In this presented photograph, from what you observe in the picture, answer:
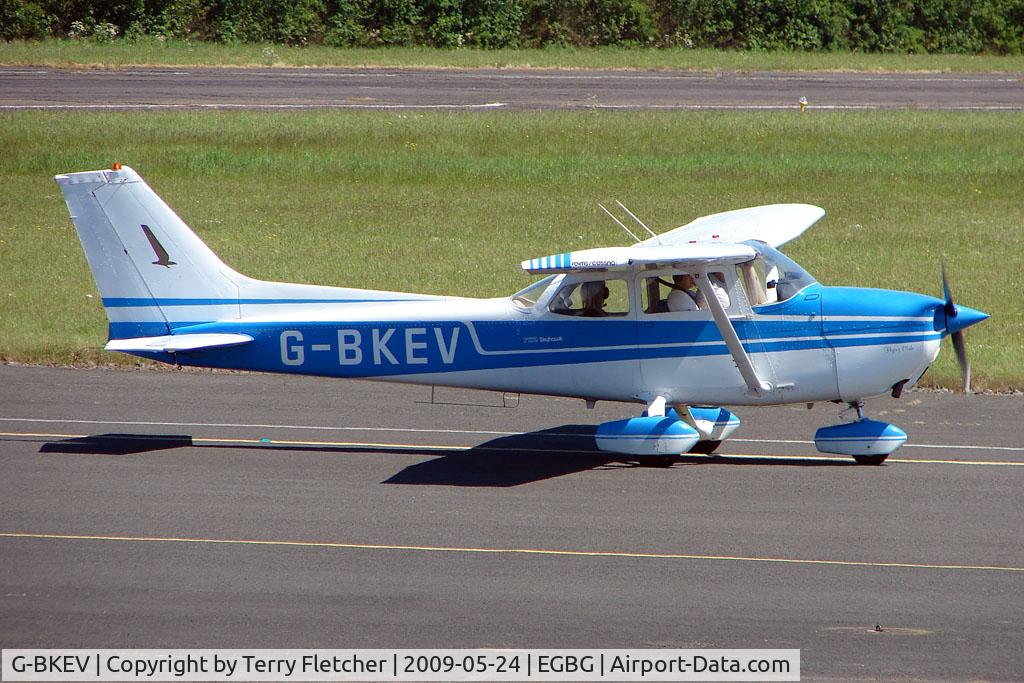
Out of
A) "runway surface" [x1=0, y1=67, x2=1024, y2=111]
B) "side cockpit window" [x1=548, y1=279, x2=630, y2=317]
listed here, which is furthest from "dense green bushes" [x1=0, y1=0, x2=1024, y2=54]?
"side cockpit window" [x1=548, y1=279, x2=630, y2=317]

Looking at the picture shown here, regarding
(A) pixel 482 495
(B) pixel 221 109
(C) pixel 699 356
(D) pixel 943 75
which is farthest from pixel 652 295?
(D) pixel 943 75

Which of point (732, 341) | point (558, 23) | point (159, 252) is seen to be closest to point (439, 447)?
point (732, 341)

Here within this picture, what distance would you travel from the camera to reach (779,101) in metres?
35.9

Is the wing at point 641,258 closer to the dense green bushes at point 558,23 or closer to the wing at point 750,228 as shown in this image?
the wing at point 750,228

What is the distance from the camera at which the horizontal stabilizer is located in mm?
11898

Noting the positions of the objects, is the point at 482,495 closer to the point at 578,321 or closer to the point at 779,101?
the point at 578,321

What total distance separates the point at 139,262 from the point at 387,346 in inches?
109

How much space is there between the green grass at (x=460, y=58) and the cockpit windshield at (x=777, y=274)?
3275 centimetres

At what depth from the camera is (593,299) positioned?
11.6 metres

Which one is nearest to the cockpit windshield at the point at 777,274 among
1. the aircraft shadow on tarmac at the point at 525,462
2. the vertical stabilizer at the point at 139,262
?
the aircraft shadow on tarmac at the point at 525,462

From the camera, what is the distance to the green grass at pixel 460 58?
42781mm

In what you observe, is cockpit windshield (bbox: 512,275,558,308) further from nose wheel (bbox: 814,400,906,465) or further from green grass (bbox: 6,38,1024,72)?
green grass (bbox: 6,38,1024,72)

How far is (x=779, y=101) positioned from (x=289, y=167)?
15508 millimetres

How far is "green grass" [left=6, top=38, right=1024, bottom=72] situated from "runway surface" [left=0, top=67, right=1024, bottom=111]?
45.8 inches
